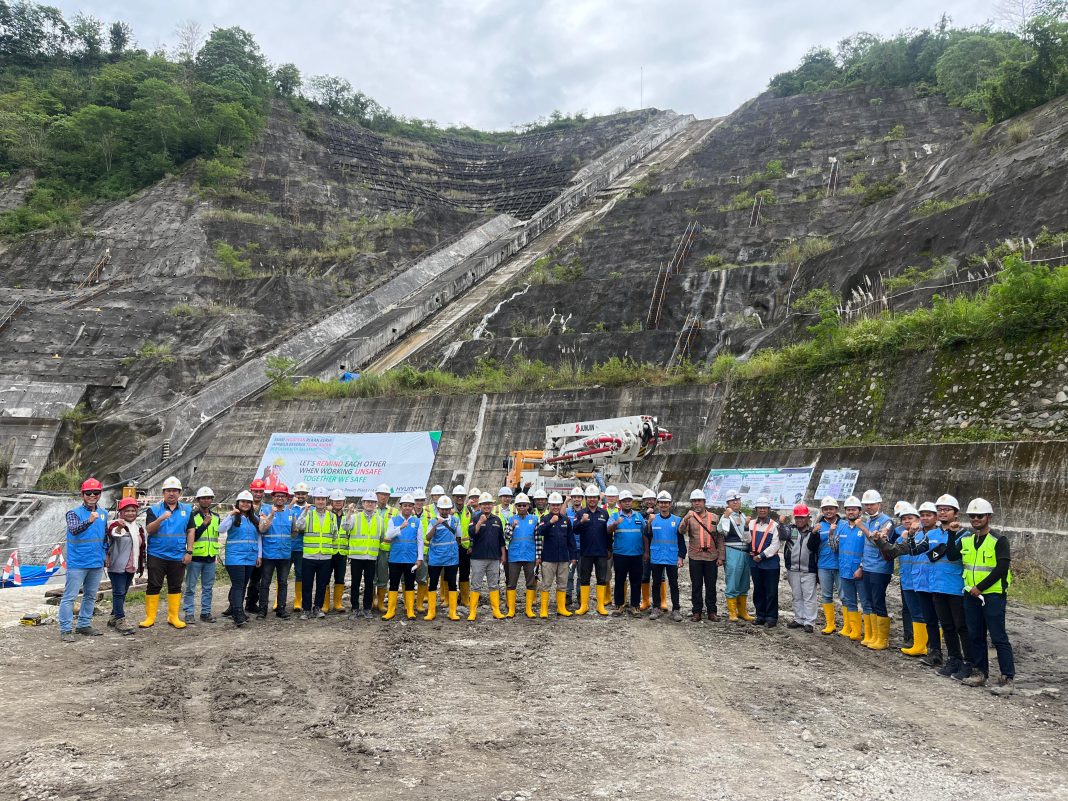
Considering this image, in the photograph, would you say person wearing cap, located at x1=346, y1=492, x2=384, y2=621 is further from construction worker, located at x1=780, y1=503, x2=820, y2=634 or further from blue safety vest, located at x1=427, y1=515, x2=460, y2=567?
construction worker, located at x1=780, y1=503, x2=820, y2=634

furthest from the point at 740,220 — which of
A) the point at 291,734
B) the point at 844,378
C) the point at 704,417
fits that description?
the point at 291,734

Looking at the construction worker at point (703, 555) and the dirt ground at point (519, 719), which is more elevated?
the construction worker at point (703, 555)

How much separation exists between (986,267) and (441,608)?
45.3 feet

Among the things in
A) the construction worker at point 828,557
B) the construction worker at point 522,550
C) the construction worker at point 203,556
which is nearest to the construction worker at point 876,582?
the construction worker at point 828,557

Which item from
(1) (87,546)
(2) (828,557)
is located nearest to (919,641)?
(2) (828,557)

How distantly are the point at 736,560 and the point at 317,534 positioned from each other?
5.36 meters

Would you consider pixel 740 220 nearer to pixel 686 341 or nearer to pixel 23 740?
pixel 686 341

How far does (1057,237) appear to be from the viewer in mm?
16422

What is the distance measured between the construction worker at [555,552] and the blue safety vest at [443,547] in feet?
2.47

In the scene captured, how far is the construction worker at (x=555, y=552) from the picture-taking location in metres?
9.98

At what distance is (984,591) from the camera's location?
6.75 meters

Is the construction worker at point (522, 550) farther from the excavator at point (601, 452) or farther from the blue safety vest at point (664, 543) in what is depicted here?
the excavator at point (601, 452)

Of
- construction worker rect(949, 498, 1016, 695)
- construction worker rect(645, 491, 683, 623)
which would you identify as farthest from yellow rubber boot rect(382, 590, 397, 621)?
construction worker rect(949, 498, 1016, 695)

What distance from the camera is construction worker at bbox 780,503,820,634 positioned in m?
9.12
